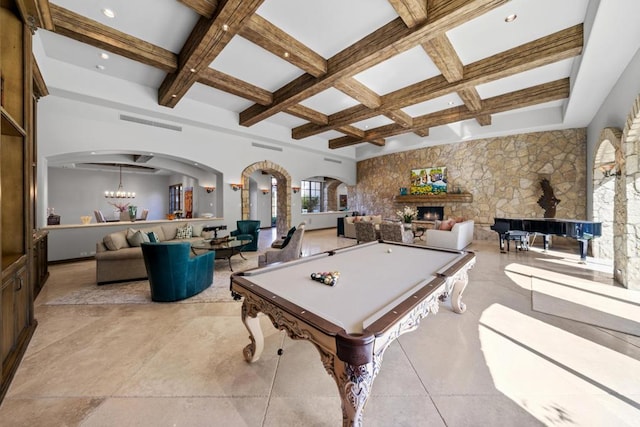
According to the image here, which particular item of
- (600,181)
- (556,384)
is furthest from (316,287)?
(600,181)

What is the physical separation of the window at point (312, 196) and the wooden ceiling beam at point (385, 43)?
27.7 feet

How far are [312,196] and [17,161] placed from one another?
39.1 ft

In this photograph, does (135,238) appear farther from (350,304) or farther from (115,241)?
(350,304)

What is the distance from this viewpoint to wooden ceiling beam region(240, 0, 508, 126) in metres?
2.68

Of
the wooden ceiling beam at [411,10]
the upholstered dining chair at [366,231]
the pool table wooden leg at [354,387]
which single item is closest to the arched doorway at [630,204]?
the wooden ceiling beam at [411,10]

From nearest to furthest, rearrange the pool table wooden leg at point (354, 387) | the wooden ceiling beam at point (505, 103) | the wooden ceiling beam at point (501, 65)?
the pool table wooden leg at point (354, 387), the wooden ceiling beam at point (501, 65), the wooden ceiling beam at point (505, 103)

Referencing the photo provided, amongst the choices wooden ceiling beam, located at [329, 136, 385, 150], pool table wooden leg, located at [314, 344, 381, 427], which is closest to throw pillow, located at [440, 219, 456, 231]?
wooden ceiling beam, located at [329, 136, 385, 150]

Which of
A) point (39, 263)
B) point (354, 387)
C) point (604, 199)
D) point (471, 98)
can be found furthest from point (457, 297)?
point (39, 263)

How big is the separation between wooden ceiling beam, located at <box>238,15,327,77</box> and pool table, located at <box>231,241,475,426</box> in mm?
3071

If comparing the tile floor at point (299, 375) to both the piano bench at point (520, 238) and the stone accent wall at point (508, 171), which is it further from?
the stone accent wall at point (508, 171)

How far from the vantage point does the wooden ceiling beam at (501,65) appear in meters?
3.39

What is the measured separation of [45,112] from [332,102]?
234 inches

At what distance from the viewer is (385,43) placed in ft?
10.8

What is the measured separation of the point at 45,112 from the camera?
4707 mm
